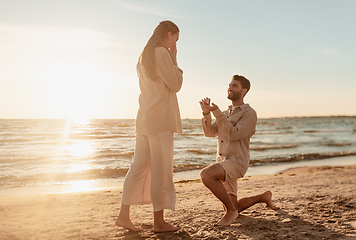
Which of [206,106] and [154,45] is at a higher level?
[154,45]

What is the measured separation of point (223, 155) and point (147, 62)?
147 cm

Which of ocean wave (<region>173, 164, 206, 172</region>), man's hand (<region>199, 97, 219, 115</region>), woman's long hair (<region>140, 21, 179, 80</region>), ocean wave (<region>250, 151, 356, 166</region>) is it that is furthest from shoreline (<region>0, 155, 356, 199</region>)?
woman's long hair (<region>140, 21, 179, 80</region>)

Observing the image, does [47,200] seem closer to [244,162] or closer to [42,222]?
[42,222]

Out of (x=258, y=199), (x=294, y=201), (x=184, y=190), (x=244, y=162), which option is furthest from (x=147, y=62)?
(x=184, y=190)

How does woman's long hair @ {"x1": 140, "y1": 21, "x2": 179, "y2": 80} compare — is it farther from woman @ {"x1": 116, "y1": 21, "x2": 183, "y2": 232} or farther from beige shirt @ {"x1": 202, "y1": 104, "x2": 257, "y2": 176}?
beige shirt @ {"x1": 202, "y1": 104, "x2": 257, "y2": 176}

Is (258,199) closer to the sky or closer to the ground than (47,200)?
closer to the sky

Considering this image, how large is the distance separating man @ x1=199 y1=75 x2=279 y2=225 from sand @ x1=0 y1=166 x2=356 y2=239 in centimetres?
26

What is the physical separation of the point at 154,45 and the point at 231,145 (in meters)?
1.48

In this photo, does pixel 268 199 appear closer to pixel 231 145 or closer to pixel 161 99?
pixel 231 145

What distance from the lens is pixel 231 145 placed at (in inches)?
137

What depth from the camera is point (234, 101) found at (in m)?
3.67

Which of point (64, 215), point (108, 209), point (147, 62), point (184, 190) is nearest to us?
point (147, 62)

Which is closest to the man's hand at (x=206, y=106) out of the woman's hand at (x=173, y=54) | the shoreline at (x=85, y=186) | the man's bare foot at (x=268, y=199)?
the woman's hand at (x=173, y=54)

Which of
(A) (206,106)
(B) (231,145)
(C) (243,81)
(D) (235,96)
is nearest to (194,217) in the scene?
(B) (231,145)
